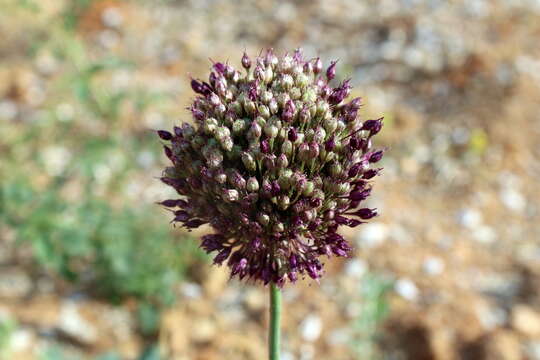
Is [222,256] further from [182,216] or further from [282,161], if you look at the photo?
[282,161]

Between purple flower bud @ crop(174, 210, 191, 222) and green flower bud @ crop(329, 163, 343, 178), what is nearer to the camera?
green flower bud @ crop(329, 163, 343, 178)

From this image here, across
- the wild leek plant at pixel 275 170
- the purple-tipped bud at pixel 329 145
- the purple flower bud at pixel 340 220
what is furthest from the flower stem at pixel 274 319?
the purple-tipped bud at pixel 329 145

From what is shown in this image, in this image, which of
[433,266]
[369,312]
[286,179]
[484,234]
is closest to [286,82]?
[286,179]

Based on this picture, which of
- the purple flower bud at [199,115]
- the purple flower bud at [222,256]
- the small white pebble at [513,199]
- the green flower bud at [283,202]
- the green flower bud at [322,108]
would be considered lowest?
the purple flower bud at [222,256]

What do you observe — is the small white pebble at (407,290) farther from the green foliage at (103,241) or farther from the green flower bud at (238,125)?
the green flower bud at (238,125)

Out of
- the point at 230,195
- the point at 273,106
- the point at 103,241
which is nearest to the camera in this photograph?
the point at 230,195

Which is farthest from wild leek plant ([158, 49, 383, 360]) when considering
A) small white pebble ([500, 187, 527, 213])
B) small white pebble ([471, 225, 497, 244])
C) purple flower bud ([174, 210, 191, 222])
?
small white pebble ([500, 187, 527, 213])

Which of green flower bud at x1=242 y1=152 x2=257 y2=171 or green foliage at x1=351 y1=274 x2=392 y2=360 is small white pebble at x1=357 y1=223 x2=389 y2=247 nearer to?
green foliage at x1=351 y1=274 x2=392 y2=360

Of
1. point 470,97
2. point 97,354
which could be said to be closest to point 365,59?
point 470,97

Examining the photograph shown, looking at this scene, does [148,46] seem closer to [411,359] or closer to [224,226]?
[411,359]
